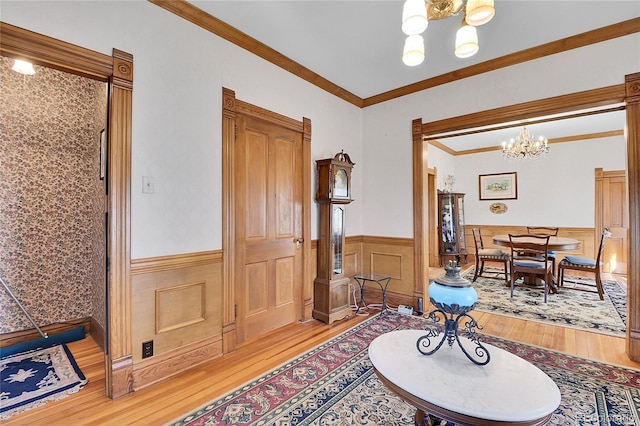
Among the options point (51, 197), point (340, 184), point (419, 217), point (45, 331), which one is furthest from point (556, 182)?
point (45, 331)

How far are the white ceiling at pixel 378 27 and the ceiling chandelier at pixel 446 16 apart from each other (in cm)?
57

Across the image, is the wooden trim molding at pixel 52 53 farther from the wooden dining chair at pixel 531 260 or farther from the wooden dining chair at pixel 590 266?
the wooden dining chair at pixel 590 266

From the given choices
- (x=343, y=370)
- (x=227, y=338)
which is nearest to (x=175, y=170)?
(x=227, y=338)

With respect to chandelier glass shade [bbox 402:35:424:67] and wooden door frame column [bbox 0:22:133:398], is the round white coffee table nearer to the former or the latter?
wooden door frame column [bbox 0:22:133:398]

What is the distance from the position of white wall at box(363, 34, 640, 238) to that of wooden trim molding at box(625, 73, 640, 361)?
17 cm

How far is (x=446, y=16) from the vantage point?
1.89 meters

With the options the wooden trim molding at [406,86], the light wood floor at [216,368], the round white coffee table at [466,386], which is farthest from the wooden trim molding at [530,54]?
the round white coffee table at [466,386]

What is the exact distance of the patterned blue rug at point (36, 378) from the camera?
1.91 m

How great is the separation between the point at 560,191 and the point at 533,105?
15.1 feet

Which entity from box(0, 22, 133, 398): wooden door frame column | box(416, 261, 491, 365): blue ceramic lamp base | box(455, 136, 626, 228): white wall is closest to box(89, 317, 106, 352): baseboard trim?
box(0, 22, 133, 398): wooden door frame column

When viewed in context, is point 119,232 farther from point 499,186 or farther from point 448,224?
point 499,186

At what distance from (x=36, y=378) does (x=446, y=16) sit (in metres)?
3.90

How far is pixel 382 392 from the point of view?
2014mm

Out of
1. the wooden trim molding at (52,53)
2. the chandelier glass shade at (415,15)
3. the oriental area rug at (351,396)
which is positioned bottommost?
the oriental area rug at (351,396)
